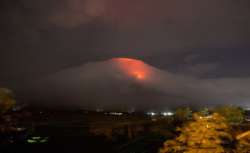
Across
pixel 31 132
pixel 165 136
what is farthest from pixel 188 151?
pixel 31 132

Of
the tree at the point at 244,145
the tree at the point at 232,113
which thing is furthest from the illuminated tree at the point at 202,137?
the tree at the point at 232,113

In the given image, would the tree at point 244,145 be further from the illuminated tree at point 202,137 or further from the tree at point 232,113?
the tree at point 232,113

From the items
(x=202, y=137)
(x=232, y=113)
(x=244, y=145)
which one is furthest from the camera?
(x=232, y=113)

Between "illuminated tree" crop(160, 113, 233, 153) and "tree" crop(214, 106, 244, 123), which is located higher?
"tree" crop(214, 106, 244, 123)

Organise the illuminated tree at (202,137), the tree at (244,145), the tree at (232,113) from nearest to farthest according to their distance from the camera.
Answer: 1. the illuminated tree at (202,137)
2. the tree at (244,145)
3. the tree at (232,113)

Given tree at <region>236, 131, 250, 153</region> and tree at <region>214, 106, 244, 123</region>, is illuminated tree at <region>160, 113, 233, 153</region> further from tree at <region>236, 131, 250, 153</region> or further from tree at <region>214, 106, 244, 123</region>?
tree at <region>214, 106, 244, 123</region>

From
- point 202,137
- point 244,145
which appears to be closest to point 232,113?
point 244,145

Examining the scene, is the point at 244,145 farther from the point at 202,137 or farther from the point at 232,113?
the point at 232,113

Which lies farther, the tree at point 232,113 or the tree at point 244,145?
the tree at point 232,113

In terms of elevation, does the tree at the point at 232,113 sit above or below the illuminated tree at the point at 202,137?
above

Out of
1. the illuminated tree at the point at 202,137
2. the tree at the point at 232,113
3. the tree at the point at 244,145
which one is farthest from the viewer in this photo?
the tree at the point at 232,113

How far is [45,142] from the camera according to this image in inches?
1089

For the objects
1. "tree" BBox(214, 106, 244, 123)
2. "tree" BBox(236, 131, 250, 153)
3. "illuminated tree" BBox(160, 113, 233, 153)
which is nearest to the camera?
"illuminated tree" BBox(160, 113, 233, 153)

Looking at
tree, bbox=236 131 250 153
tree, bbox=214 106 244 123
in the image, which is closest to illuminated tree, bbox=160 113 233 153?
tree, bbox=236 131 250 153
